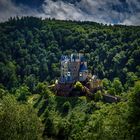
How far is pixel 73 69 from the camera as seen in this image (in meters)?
143

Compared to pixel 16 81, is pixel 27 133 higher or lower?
lower

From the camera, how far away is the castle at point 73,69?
13662cm

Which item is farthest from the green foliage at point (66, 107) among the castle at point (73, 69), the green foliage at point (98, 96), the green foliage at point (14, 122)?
the green foliage at point (14, 122)

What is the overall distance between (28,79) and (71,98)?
71.8 meters

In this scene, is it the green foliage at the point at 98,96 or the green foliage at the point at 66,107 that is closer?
the green foliage at the point at 66,107

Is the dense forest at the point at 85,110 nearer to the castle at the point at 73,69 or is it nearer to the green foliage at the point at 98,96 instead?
the green foliage at the point at 98,96

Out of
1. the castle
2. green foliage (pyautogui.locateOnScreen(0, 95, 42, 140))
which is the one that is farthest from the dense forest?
the castle

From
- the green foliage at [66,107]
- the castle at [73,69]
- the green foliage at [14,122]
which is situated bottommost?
the green foliage at [14,122]

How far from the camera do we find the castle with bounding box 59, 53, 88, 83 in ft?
448

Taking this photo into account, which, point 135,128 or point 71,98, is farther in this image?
point 71,98

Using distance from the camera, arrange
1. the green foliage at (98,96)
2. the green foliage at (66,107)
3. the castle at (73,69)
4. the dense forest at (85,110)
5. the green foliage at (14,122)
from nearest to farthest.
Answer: the dense forest at (85,110) → the green foliage at (14,122) → the green foliage at (66,107) → the green foliage at (98,96) → the castle at (73,69)

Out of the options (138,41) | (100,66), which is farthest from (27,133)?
(138,41)

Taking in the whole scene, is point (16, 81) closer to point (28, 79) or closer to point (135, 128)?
point (28, 79)

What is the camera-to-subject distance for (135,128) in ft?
176
